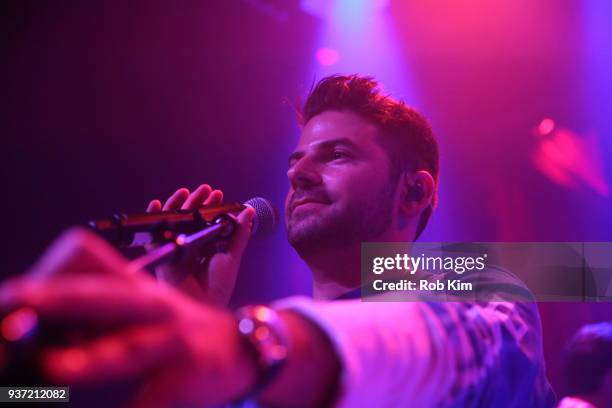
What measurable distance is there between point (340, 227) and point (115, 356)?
1.43 metres

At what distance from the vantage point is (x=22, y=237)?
2549mm

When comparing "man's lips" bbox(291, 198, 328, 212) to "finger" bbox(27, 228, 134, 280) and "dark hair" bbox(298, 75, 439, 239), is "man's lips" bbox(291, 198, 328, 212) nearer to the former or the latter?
"dark hair" bbox(298, 75, 439, 239)

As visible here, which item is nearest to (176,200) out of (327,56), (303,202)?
(303,202)

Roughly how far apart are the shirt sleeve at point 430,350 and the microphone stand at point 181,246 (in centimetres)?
24

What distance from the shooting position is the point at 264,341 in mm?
595

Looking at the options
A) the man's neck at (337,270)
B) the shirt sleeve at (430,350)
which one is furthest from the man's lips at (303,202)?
the shirt sleeve at (430,350)

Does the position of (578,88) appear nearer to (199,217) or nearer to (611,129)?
(611,129)

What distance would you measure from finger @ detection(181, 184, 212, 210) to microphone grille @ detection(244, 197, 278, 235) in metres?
0.15

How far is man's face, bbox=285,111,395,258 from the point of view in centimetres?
187

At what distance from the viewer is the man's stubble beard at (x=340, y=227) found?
1.86 m

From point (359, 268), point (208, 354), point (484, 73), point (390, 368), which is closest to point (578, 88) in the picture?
point (484, 73)

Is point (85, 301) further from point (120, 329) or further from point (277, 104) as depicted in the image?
point (277, 104)

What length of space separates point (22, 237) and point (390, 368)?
2.39 metres

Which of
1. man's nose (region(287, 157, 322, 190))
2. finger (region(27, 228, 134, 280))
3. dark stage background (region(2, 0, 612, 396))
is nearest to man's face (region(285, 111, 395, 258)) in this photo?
man's nose (region(287, 157, 322, 190))
